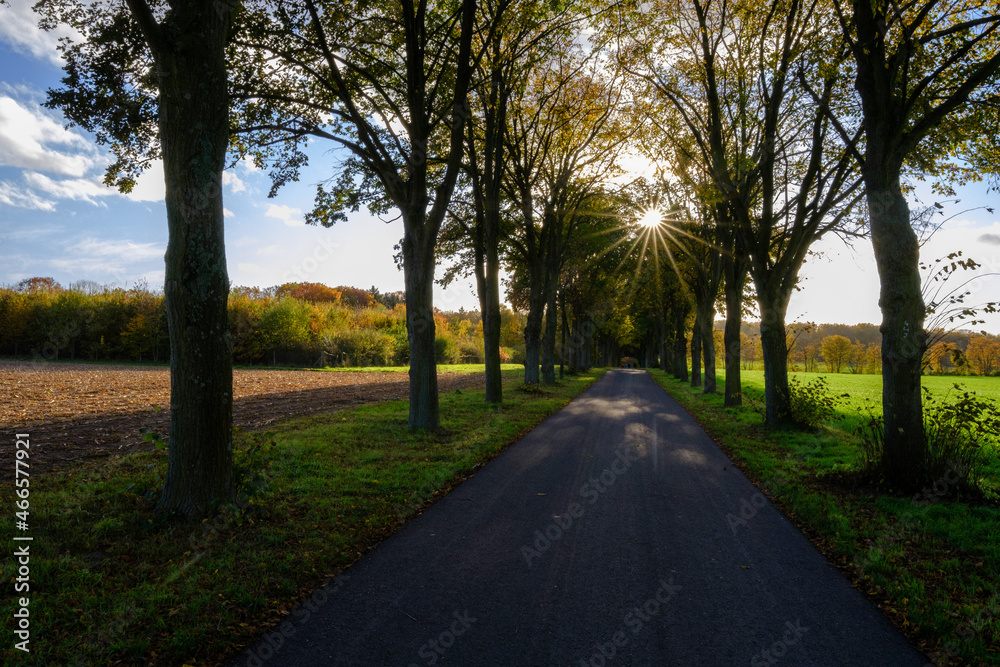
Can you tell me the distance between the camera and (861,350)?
→ 4991cm

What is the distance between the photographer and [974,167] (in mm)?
10250

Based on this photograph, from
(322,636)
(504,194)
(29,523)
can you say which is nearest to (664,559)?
(322,636)

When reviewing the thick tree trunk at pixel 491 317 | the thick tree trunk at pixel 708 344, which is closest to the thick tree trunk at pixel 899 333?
the thick tree trunk at pixel 491 317

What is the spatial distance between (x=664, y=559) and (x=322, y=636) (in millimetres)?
3002

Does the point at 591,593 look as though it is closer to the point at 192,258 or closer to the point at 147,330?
the point at 192,258

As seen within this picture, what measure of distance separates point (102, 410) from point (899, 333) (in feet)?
→ 53.3

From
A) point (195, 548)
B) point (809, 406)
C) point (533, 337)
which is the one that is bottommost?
point (195, 548)

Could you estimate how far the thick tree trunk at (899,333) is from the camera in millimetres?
6473

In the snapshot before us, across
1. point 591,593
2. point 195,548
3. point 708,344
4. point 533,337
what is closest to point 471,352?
point 533,337

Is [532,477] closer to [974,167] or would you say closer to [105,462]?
[105,462]

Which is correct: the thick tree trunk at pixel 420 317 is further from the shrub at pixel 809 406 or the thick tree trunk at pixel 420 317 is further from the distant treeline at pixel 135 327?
the distant treeline at pixel 135 327

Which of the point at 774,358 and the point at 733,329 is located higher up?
the point at 733,329

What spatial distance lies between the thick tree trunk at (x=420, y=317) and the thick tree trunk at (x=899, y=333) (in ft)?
25.4

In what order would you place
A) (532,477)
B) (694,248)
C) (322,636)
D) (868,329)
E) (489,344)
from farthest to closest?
(868,329) → (694,248) → (489,344) → (532,477) → (322,636)
